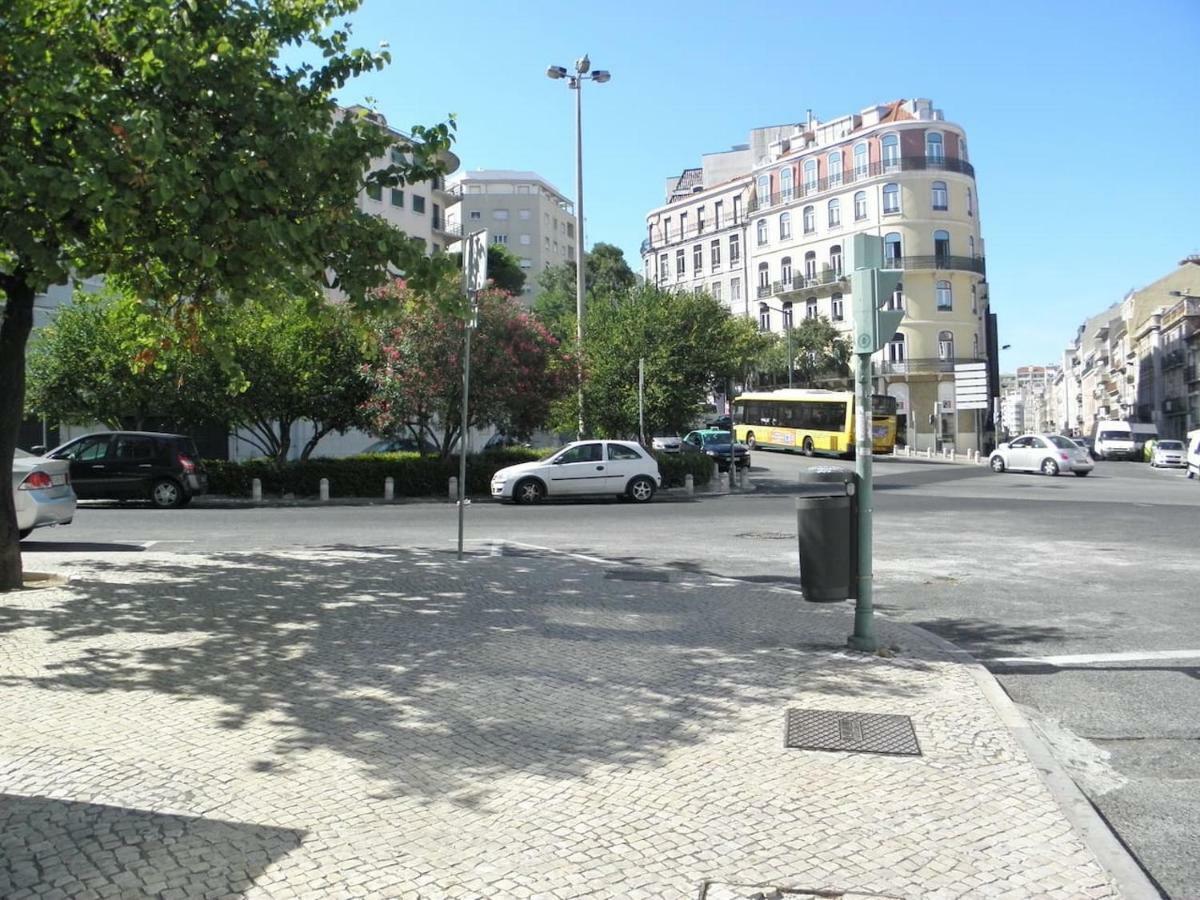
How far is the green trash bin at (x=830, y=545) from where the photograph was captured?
22.9 ft

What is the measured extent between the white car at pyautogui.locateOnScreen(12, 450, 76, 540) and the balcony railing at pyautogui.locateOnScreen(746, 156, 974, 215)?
200ft

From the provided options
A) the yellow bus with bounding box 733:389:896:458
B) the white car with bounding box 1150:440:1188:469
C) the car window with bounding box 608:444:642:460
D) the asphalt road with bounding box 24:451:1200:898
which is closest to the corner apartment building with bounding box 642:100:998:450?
the yellow bus with bounding box 733:389:896:458

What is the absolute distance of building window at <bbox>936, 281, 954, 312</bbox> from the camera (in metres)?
65.0

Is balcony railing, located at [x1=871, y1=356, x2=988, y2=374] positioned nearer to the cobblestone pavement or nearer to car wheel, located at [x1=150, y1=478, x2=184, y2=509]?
car wheel, located at [x1=150, y1=478, x2=184, y2=509]

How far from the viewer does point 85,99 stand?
7473 mm

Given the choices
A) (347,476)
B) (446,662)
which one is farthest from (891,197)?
(446,662)

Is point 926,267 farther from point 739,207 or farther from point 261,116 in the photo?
point 261,116

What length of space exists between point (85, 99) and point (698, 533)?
10412 millimetres

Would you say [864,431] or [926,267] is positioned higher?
[926,267]

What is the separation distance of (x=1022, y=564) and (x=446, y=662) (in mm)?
8307

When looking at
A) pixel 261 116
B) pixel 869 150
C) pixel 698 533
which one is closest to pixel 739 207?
pixel 869 150

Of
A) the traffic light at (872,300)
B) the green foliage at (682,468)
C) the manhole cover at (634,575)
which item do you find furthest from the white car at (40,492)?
the green foliage at (682,468)

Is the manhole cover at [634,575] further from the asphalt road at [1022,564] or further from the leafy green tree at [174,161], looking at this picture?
the leafy green tree at [174,161]

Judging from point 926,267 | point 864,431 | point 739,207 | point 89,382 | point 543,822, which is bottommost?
point 543,822
